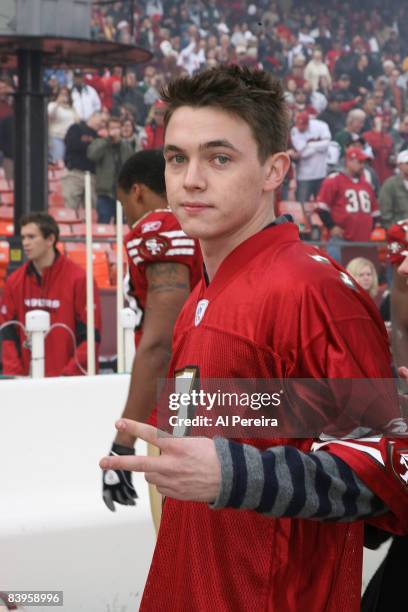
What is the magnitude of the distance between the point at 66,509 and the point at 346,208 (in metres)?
7.83

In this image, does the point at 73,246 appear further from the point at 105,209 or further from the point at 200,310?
the point at 200,310

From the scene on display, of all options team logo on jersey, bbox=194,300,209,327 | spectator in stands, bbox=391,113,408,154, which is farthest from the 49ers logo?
spectator in stands, bbox=391,113,408,154

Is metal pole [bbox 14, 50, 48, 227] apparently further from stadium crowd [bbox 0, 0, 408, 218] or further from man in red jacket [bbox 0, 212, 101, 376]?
stadium crowd [bbox 0, 0, 408, 218]

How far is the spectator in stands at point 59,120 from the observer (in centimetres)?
1147

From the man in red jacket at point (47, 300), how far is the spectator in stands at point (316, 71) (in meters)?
8.39

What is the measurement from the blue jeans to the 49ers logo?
7441 millimetres

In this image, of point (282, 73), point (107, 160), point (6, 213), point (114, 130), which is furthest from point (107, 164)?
point (282, 73)

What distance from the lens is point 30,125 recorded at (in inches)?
339

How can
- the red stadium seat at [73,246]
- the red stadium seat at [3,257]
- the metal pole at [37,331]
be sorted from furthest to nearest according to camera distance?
the red stadium seat at [73,246], the red stadium seat at [3,257], the metal pole at [37,331]

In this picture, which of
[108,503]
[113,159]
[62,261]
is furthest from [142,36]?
[108,503]

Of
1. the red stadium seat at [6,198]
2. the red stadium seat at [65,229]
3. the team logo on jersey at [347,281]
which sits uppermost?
the team logo on jersey at [347,281]

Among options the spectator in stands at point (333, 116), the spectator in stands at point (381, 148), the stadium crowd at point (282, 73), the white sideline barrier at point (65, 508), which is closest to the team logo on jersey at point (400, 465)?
the white sideline barrier at point (65, 508)

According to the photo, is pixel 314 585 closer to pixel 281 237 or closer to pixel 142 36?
pixel 281 237

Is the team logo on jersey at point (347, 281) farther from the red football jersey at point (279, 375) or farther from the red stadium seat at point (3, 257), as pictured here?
the red stadium seat at point (3, 257)
